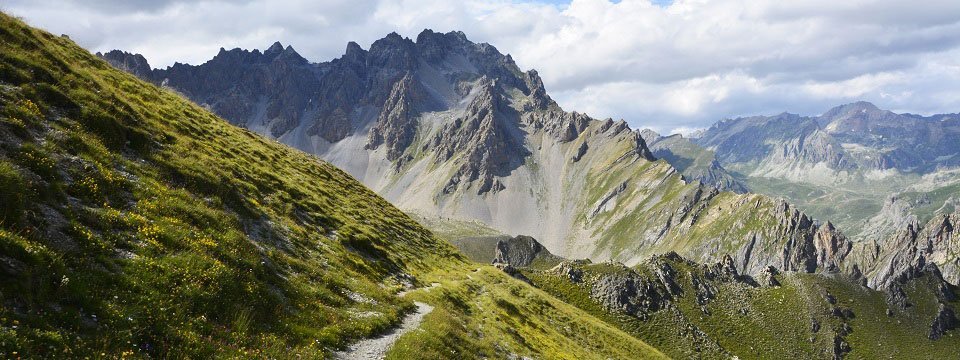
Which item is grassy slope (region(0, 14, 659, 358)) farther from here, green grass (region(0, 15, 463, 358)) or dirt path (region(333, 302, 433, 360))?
dirt path (region(333, 302, 433, 360))

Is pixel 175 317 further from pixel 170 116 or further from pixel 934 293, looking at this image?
pixel 934 293

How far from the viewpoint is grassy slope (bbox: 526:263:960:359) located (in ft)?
391

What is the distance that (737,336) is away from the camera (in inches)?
4988

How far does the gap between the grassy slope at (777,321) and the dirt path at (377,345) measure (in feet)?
319

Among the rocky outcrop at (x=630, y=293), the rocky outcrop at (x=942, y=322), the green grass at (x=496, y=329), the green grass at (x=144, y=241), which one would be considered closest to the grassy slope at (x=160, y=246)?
the green grass at (x=144, y=241)

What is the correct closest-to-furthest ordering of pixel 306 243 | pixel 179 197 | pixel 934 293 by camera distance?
pixel 179 197, pixel 306 243, pixel 934 293

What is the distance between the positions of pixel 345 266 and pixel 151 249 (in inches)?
632

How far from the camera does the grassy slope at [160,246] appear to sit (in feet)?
50.8

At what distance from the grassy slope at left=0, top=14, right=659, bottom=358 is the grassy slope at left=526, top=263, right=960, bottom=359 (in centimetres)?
7889

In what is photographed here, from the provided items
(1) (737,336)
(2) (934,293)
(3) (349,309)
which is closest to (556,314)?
(3) (349,309)

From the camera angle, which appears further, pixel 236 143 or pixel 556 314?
pixel 556 314

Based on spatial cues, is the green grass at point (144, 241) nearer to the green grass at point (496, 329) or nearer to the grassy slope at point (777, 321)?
the green grass at point (496, 329)

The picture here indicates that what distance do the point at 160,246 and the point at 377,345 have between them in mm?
10650

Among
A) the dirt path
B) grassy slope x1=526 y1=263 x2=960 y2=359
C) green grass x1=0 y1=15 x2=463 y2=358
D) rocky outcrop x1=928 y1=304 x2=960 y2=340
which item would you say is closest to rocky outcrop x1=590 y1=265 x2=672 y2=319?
→ grassy slope x1=526 y1=263 x2=960 y2=359
